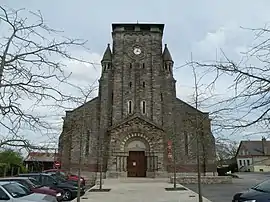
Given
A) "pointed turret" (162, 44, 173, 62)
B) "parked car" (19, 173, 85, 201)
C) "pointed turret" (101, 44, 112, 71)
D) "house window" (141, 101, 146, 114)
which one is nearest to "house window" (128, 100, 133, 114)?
"house window" (141, 101, 146, 114)

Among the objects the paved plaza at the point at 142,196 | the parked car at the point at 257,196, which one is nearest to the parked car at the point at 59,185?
the paved plaza at the point at 142,196

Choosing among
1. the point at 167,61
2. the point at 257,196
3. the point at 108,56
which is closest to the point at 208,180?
the point at 167,61

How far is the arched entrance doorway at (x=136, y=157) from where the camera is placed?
34469mm

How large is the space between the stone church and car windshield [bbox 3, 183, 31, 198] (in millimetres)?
20717

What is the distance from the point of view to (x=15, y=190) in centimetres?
982

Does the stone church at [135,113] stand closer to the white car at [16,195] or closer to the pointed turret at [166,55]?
the pointed turret at [166,55]

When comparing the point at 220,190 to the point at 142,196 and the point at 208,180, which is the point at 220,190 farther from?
the point at 208,180

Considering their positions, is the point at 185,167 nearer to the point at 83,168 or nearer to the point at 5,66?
the point at 83,168

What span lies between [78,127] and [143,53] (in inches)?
Answer: 990

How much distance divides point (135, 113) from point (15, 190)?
2528 cm

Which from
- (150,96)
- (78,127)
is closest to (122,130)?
(150,96)

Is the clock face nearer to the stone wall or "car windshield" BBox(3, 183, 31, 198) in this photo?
the stone wall

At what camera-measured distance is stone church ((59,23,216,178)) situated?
3356cm

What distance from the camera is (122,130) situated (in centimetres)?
3416
